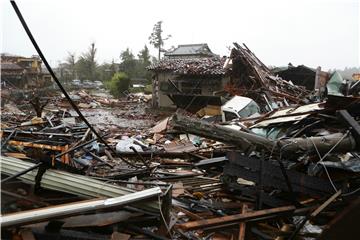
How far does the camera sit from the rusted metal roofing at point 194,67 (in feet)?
70.5

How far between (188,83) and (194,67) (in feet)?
4.37

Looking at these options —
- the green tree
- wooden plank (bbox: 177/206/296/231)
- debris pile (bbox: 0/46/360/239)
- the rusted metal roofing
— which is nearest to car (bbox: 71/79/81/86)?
the green tree

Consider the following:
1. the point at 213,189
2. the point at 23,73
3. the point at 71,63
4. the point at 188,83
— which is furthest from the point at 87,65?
the point at 213,189

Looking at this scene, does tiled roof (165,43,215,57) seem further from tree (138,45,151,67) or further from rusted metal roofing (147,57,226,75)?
rusted metal roofing (147,57,226,75)

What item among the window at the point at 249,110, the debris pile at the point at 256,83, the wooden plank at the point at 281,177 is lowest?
the wooden plank at the point at 281,177

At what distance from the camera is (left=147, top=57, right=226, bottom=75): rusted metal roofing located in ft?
70.5

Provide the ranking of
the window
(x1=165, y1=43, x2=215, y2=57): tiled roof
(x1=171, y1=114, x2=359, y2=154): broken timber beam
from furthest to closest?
(x1=165, y1=43, x2=215, y2=57): tiled roof → the window → (x1=171, y1=114, x2=359, y2=154): broken timber beam

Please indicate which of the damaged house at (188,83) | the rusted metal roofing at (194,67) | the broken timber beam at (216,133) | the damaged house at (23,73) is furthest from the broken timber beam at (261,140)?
the damaged house at (23,73)

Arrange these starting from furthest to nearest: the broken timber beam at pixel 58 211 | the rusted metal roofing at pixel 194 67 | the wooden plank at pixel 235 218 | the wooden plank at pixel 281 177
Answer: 1. the rusted metal roofing at pixel 194 67
2. the wooden plank at pixel 281 177
3. the wooden plank at pixel 235 218
4. the broken timber beam at pixel 58 211

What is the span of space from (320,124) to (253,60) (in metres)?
12.2

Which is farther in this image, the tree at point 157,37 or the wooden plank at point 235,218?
the tree at point 157,37

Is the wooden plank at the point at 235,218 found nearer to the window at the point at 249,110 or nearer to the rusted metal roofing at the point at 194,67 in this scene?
the window at the point at 249,110

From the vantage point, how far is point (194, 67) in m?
22.7

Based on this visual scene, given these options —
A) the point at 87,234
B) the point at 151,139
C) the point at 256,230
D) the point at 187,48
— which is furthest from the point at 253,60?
the point at 187,48
